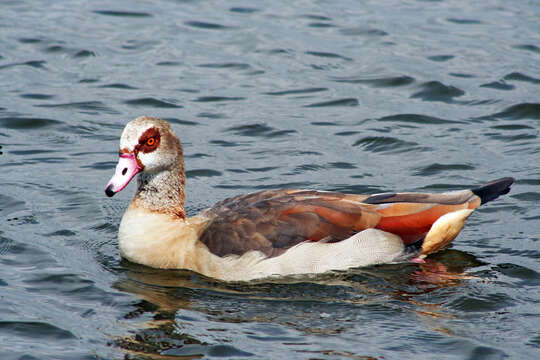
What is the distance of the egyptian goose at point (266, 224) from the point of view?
8.37 meters

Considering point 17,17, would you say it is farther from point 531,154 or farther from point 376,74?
point 531,154

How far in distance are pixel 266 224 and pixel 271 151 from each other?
385cm

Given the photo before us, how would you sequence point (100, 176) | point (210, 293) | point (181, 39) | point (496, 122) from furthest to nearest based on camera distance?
point (181, 39)
point (496, 122)
point (100, 176)
point (210, 293)

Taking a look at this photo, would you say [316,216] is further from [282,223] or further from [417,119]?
[417,119]

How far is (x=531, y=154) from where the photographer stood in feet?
39.1

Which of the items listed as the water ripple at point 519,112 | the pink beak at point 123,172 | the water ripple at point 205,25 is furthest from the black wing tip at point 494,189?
the water ripple at point 205,25

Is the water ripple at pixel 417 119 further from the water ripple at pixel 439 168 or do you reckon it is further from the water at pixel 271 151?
the water ripple at pixel 439 168

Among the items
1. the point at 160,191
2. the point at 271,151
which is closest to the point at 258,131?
the point at 271,151

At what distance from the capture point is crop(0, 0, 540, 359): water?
289 inches

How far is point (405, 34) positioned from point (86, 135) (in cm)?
692

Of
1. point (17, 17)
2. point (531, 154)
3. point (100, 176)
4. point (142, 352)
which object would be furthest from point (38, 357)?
point (17, 17)

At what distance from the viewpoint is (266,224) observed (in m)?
8.41

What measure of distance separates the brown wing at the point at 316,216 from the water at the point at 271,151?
38cm

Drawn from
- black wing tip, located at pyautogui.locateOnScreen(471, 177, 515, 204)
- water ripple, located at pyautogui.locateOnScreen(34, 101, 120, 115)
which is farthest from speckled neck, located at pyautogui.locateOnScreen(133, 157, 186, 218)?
water ripple, located at pyautogui.locateOnScreen(34, 101, 120, 115)
